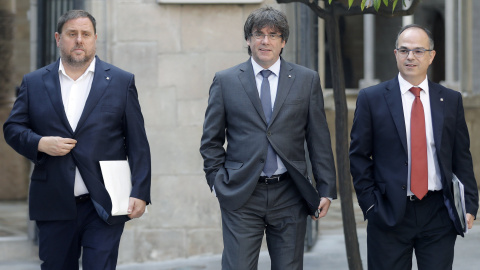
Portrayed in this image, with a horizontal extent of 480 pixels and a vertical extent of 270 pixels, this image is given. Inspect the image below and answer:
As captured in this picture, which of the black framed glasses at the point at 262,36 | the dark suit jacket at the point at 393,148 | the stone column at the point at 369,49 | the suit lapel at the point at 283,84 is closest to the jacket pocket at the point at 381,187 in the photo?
the dark suit jacket at the point at 393,148

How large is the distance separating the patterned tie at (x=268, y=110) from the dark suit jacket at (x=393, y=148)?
1.63 feet

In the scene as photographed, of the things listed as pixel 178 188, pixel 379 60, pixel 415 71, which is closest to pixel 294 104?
pixel 415 71

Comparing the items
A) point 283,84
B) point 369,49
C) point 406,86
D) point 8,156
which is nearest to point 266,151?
point 283,84

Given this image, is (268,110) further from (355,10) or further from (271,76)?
(355,10)

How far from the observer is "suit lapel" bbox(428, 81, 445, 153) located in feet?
17.4

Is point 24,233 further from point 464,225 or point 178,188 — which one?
point 464,225

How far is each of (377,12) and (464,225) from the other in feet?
6.78

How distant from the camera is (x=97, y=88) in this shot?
5.45 meters

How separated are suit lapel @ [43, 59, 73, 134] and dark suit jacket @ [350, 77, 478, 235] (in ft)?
5.24

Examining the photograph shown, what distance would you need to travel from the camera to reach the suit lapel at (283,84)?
530 cm

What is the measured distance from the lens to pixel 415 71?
5.37m

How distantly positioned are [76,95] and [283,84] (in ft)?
3.77

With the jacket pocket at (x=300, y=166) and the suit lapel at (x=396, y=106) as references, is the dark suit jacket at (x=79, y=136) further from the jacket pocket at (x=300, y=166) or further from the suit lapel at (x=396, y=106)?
the suit lapel at (x=396, y=106)

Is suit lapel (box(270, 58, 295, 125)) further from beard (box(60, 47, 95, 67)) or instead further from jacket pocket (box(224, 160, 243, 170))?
beard (box(60, 47, 95, 67))
